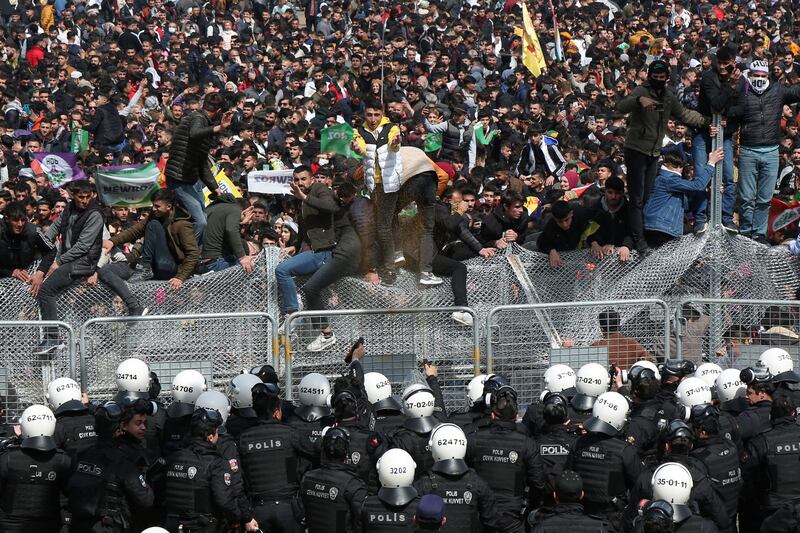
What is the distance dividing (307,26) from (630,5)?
6.44 m

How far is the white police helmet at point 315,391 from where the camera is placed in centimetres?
1177

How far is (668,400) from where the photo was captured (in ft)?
39.3

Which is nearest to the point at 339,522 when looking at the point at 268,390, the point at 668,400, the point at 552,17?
the point at 268,390

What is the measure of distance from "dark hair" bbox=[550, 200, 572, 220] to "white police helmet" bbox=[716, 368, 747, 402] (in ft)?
9.25

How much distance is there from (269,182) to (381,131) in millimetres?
1770

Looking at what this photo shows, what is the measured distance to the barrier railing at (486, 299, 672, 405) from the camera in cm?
1370

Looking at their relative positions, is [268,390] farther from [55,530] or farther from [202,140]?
[202,140]

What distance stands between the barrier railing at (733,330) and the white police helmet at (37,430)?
5.86 m

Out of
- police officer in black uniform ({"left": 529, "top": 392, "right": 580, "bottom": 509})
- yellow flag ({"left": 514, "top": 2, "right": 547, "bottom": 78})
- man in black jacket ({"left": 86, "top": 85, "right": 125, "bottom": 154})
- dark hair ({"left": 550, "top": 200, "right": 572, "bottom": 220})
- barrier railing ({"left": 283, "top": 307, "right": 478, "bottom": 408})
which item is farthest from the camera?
yellow flag ({"left": 514, "top": 2, "right": 547, "bottom": 78})

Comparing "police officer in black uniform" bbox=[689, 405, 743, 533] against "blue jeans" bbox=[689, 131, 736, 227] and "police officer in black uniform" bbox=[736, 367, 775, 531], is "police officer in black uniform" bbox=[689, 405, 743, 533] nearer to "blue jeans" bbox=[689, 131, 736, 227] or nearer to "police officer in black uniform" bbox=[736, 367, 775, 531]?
"police officer in black uniform" bbox=[736, 367, 775, 531]

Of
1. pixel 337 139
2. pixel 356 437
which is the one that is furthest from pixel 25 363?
pixel 337 139

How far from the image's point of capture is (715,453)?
1062cm

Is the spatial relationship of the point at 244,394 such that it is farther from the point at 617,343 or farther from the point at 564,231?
the point at 564,231

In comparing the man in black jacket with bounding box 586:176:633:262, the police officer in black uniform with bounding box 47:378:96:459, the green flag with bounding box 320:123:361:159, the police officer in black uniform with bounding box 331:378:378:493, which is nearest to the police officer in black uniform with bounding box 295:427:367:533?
the police officer in black uniform with bounding box 331:378:378:493
